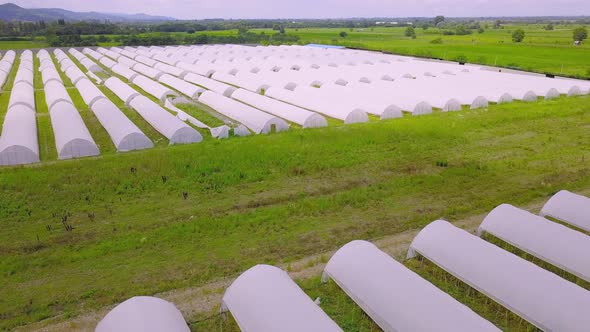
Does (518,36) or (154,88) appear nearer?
(154,88)

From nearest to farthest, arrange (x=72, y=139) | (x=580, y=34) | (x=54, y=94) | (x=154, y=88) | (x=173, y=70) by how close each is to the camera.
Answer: (x=72, y=139), (x=54, y=94), (x=154, y=88), (x=173, y=70), (x=580, y=34)

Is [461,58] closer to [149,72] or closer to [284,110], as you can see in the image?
[284,110]

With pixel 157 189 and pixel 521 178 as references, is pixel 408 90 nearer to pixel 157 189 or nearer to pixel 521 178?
pixel 521 178

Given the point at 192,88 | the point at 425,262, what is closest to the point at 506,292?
the point at 425,262

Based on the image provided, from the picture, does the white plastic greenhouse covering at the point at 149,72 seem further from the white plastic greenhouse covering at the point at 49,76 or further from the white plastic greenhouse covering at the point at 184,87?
the white plastic greenhouse covering at the point at 49,76

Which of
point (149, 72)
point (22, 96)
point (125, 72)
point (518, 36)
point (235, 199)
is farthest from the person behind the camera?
point (518, 36)

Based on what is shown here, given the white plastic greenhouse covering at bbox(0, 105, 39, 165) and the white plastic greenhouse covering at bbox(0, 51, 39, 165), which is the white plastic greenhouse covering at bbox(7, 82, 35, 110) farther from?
the white plastic greenhouse covering at bbox(0, 105, 39, 165)

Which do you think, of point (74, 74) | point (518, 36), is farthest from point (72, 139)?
point (518, 36)
